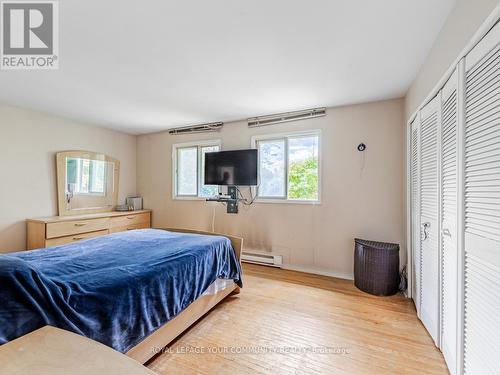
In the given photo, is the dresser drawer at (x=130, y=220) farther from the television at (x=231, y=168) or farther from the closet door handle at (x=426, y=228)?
the closet door handle at (x=426, y=228)

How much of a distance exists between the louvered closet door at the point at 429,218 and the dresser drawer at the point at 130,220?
4.35m

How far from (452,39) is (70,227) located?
4.58 m

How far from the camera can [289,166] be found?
138 inches

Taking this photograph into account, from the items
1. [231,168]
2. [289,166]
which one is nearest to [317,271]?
[289,166]

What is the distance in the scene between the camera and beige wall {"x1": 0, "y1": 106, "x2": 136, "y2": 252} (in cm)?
301

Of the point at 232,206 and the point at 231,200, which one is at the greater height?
the point at 231,200

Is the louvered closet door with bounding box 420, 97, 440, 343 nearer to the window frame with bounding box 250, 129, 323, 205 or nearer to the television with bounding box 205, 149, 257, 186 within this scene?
the window frame with bounding box 250, 129, 323, 205

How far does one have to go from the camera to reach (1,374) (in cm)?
69

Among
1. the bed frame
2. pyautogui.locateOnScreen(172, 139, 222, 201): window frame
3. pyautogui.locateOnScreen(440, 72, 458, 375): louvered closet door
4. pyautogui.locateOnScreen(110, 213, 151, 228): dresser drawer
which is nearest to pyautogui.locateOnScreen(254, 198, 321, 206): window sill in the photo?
pyautogui.locateOnScreen(172, 139, 222, 201): window frame

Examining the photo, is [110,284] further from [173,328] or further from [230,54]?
[230,54]

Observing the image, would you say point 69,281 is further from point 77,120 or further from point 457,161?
point 77,120

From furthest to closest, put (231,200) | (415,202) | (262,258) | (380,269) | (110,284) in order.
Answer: (231,200) → (262,258) → (380,269) → (415,202) → (110,284)

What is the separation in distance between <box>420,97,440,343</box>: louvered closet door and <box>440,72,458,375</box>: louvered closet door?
101mm

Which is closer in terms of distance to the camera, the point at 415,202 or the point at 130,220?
the point at 415,202
